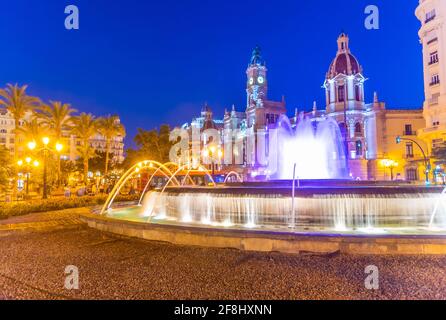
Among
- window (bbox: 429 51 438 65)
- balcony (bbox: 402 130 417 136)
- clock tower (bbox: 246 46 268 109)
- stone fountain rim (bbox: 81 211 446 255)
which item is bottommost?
stone fountain rim (bbox: 81 211 446 255)

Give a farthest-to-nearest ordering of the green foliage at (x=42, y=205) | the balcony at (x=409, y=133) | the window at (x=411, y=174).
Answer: the balcony at (x=409, y=133), the window at (x=411, y=174), the green foliage at (x=42, y=205)

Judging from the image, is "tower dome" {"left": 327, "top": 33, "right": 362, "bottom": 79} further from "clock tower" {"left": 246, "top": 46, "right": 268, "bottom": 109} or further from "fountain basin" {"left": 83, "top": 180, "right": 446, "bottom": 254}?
"fountain basin" {"left": 83, "top": 180, "right": 446, "bottom": 254}

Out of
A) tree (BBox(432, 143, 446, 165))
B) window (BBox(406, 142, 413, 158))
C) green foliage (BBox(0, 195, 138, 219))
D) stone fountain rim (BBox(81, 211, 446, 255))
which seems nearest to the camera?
stone fountain rim (BBox(81, 211, 446, 255))

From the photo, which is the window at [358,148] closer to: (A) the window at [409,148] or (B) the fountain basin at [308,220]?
(A) the window at [409,148]

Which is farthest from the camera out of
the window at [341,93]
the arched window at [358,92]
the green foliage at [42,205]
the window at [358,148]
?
the window at [341,93]

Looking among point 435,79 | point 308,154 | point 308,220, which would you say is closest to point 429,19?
point 435,79

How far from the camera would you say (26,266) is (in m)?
7.10

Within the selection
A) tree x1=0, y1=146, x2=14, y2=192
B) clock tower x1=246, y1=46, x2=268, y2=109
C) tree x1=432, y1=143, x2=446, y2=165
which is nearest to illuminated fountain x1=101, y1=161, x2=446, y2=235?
tree x1=0, y1=146, x2=14, y2=192

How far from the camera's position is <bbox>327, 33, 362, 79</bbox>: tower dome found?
59.3m

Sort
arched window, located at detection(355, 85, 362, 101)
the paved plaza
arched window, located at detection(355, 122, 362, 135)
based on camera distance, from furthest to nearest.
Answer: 1. arched window, located at detection(355, 85, 362, 101)
2. arched window, located at detection(355, 122, 362, 135)
3. the paved plaza

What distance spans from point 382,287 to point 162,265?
421cm

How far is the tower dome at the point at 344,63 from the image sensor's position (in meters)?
59.3

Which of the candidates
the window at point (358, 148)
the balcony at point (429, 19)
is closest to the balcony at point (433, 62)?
the balcony at point (429, 19)

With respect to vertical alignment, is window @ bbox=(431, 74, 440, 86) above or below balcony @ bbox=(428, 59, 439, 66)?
below
